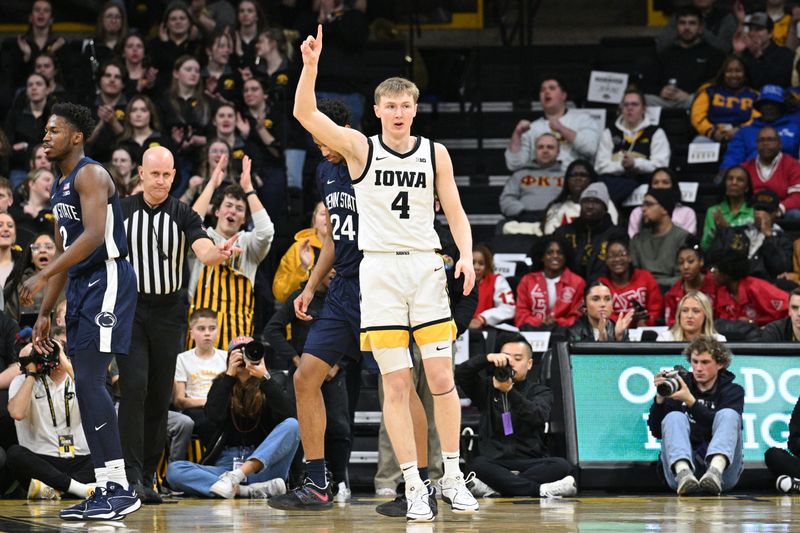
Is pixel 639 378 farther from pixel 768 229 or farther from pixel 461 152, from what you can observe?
pixel 461 152

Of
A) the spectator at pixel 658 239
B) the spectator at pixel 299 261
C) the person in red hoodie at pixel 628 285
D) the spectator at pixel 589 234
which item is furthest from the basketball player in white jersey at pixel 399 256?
the spectator at pixel 658 239

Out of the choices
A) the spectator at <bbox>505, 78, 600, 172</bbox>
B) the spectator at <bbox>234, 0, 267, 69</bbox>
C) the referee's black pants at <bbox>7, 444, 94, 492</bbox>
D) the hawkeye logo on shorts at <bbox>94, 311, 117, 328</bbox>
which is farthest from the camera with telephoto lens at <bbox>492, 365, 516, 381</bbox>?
the spectator at <bbox>234, 0, 267, 69</bbox>

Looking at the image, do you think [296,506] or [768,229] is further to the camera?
[768,229]

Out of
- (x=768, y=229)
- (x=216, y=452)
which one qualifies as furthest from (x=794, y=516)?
(x=768, y=229)

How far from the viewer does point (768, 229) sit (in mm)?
12766

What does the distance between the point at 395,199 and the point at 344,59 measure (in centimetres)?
794

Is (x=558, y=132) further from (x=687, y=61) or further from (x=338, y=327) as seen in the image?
(x=338, y=327)

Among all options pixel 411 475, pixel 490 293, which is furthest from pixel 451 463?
pixel 490 293

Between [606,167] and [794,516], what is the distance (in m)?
7.53

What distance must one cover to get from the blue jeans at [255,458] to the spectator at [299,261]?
162cm

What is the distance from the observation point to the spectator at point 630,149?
14089 millimetres

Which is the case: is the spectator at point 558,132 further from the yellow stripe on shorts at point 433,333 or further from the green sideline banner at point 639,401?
the yellow stripe on shorts at point 433,333

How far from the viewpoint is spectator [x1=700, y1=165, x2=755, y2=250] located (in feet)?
42.9

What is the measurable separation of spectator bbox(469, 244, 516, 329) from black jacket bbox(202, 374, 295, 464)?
8.47ft
